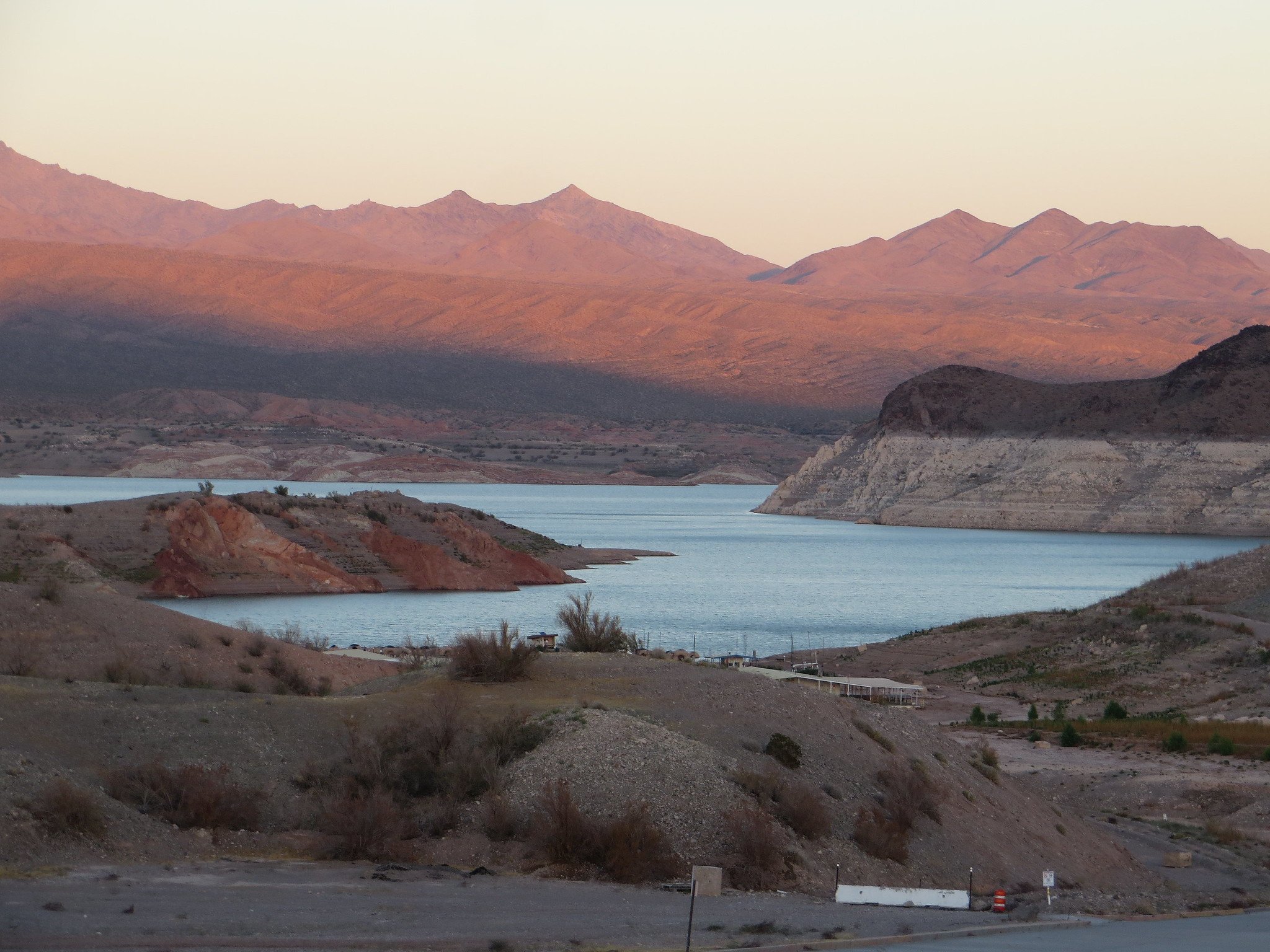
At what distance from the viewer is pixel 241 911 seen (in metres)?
11.5

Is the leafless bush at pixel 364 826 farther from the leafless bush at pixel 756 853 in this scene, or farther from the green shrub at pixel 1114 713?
the green shrub at pixel 1114 713

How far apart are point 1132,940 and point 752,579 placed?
172 feet

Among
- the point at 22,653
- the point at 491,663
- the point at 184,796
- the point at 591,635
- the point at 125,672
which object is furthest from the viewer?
the point at 591,635

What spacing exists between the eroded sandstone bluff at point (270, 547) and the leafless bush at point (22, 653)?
908 inches

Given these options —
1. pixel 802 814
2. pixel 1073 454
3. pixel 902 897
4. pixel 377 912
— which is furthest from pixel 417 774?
pixel 1073 454

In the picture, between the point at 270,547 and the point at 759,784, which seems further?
the point at 270,547

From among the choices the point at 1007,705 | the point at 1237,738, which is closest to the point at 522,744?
the point at 1237,738

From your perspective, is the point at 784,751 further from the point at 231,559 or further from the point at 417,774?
the point at 231,559

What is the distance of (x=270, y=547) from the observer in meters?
55.5

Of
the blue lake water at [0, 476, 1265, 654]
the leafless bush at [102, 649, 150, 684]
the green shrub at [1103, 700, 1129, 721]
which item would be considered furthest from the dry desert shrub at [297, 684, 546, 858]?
the blue lake water at [0, 476, 1265, 654]

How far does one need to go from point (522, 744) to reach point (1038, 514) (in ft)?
323

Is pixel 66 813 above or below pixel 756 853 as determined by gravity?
above

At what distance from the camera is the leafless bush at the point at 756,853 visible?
1359 centimetres

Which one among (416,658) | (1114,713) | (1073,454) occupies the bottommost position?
(1114,713)
